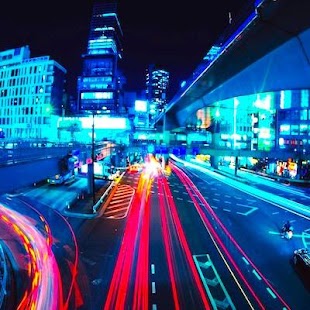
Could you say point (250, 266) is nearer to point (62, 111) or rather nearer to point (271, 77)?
point (271, 77)

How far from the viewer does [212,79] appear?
30922 mm

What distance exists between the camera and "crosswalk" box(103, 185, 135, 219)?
1256 inches

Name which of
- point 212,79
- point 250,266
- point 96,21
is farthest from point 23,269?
point 96,21

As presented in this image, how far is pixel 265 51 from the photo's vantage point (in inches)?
765

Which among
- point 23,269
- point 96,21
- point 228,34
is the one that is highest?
point 96,21

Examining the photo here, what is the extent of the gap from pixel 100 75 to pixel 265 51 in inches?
5161

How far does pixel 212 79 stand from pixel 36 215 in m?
21.5

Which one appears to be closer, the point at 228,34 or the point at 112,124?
the point at 228,34

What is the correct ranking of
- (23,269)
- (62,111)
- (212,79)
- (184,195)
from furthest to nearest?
1. (62,111)
2. (184,195)
3. (212,79)
4. (23,269)

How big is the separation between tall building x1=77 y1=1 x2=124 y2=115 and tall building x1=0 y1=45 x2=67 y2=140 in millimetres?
19292

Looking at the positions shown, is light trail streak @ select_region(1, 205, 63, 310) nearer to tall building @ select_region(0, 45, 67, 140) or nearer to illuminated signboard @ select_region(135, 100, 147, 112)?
tall building @ select_region(0, 45, 67, 140)

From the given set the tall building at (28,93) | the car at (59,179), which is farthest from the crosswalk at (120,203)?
the tall building at (28,93)

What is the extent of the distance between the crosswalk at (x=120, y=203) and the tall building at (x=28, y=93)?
79.8 meters

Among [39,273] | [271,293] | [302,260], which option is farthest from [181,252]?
[39,273]
